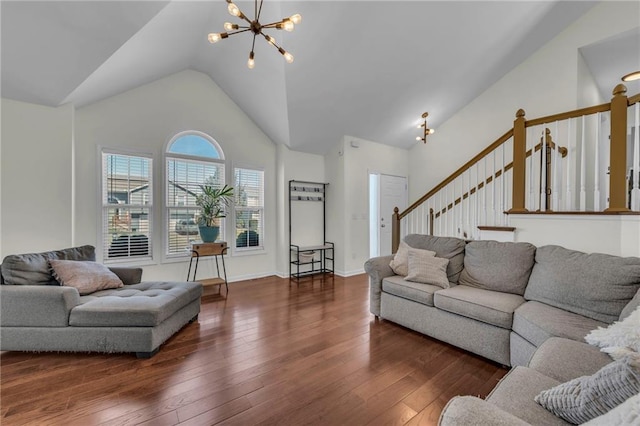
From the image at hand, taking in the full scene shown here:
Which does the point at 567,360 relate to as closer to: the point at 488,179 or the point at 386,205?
the point at 488,179

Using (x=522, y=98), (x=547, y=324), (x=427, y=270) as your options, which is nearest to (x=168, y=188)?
(x=427, y=270)

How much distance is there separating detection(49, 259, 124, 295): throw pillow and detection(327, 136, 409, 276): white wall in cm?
349

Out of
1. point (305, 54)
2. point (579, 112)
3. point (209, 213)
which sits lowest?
point (209, 213)

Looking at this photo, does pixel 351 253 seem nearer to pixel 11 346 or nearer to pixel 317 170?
pixel 317 170

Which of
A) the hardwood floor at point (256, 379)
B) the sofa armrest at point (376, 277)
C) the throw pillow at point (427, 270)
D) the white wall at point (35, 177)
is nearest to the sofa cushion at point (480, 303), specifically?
the throw pillow at point (427, 270)

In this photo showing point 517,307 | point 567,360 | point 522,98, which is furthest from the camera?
point 522,98

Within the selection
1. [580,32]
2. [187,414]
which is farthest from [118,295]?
[580,32]

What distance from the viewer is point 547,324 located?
70.1 inches

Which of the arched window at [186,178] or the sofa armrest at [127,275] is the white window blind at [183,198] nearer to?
the arched window at [186,178]

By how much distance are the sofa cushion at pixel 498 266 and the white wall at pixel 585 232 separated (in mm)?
319

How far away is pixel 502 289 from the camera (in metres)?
2.45

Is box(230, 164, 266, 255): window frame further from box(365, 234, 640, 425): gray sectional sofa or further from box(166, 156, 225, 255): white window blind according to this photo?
box(365, 234, 640, 425): gray sectional sofa

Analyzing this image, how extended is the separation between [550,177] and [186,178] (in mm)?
4863

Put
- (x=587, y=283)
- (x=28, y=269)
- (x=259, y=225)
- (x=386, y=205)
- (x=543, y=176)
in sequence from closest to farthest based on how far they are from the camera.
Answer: (x=587, y=283)
(x=28, y=269)
(x=543, y=176)
(x=259, y=225)
(x=386, y=205)
